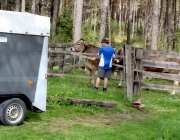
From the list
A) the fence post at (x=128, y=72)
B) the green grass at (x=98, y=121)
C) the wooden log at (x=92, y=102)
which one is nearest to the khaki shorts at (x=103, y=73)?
the green grass at (x=98, y=121)

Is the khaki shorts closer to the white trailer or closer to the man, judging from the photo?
the man

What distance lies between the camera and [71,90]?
1292 cm

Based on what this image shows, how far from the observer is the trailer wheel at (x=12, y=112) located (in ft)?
27.8

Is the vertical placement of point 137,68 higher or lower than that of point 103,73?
higher

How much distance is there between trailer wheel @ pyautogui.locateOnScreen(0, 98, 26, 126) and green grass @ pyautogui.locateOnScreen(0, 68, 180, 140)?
168 millimetres

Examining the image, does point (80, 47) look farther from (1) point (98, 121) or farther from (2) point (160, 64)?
(1) point (98, 121)

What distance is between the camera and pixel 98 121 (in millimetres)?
9891

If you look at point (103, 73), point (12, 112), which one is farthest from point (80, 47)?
point (12, 112)

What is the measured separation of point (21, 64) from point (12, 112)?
111cm

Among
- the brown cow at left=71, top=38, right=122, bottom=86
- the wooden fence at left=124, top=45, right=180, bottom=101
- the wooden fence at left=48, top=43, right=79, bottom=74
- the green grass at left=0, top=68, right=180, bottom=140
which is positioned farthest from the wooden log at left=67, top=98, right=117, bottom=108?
the brown cow at left=71, top=38, right=122, bottom=86

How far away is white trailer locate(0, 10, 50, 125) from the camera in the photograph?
27.8ft

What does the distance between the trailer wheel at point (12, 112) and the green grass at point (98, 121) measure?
168 mm

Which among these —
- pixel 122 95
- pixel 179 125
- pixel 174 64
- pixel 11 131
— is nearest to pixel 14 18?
pixel 11 131

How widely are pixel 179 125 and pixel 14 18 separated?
4.57 m
